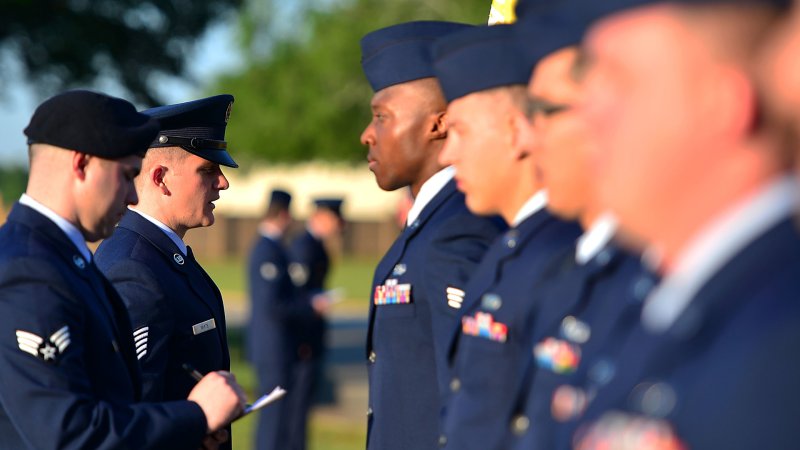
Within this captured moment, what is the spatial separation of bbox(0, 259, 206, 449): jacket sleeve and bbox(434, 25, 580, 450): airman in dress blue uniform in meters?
0.92

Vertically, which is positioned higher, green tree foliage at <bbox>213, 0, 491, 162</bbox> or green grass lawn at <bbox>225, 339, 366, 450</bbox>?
green tree foliage at <bbox>213, 0, 491, 162</bbox>


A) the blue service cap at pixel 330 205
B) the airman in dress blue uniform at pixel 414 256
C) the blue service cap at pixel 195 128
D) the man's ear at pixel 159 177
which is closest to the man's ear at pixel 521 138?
the airman in dress blue uniform at pixel 414 256

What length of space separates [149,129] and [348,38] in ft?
150

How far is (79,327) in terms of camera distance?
341cm

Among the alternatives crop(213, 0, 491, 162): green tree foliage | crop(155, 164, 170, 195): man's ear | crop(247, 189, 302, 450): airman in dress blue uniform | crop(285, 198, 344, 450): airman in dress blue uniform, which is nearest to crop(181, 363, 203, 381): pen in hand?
crop(155, 164, 170, 195): man's ear

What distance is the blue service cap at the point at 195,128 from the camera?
15.6 ft

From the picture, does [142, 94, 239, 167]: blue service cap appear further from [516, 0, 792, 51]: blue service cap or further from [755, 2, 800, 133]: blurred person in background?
[755, 2, 800, 133]: blurred person in background

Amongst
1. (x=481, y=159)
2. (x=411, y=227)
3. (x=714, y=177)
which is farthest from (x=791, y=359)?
(x=411, y=227)

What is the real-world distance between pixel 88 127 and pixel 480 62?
1133mm

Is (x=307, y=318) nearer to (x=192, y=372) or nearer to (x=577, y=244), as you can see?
(x=192, y=372)

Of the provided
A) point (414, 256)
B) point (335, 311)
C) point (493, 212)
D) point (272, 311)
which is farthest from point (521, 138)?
point (335, 311)

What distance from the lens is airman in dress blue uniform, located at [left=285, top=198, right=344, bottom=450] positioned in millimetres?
12250

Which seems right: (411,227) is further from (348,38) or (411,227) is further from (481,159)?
(348,38)

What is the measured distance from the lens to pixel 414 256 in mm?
4395
